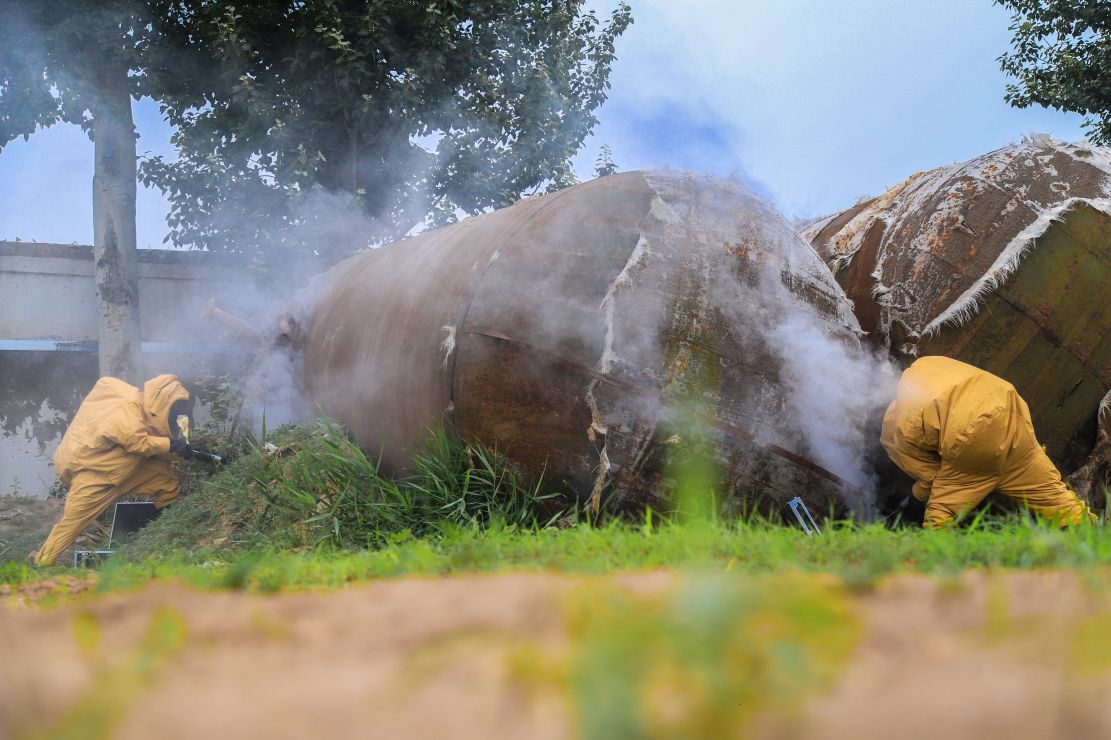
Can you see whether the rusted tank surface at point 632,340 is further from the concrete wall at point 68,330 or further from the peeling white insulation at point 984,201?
the concrete wall at point 68,330

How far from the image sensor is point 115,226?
33.2ft

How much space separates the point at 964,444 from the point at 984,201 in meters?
1.75

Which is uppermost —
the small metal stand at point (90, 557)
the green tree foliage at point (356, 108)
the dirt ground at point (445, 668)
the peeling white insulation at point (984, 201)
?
the green tree foliage at point (356, 108)

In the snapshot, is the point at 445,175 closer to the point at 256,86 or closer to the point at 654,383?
the point at 256,86

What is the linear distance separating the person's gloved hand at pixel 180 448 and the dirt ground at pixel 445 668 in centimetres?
574

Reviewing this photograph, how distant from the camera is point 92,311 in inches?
415

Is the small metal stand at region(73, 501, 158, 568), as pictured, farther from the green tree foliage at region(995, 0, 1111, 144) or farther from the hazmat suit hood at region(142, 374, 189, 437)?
the green tree foliage at region(995, 0, 1111, 144)

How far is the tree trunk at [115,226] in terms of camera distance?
391 inches

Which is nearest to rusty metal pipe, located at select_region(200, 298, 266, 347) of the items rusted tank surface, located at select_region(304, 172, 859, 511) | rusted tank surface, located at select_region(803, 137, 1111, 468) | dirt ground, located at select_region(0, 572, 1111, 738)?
rusted tank surface, located at select_region(304, 172, 859, 511)

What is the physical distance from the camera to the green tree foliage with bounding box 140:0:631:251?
10.1 m

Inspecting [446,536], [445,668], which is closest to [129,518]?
[446,536]

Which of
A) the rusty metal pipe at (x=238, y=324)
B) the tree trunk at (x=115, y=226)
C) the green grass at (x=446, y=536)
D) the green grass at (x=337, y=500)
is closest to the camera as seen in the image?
the green grass at (x=446, y=536)

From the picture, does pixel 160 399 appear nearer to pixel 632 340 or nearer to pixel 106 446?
pixel 106 446

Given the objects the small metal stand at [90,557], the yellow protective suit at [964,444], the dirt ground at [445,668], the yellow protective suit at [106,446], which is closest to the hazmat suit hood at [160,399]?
the yellow protective suit at [106,446]
